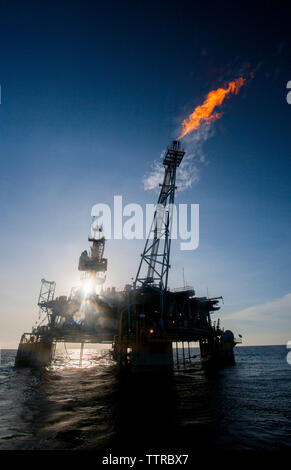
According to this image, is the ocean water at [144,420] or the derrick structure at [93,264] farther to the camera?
the derrick structure at [93,264]

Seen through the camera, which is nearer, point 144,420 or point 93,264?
point 144,420

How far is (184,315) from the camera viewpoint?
43.9 metres

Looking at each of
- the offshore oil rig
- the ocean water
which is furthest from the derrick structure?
the ocean water

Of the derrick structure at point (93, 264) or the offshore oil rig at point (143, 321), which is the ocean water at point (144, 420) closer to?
the offshore oil rig at point (143, 321)

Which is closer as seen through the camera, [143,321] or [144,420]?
[144,420]

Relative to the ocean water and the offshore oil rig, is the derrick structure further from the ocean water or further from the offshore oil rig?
the ocean water

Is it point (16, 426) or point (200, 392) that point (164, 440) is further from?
point (200, 392)

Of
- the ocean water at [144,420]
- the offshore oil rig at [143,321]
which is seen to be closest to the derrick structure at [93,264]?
the offshore oil rig at [143,321]

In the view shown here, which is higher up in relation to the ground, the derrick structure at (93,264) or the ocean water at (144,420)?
the derrick structure at (93,264)

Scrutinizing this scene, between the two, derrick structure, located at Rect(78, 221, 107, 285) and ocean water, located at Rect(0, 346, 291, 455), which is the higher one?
derrick structure, located at Rect(78, 221, 107, 285)

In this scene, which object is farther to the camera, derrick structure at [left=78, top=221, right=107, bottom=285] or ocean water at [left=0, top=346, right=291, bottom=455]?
derrick structure at [left=78, top=221, right=107, bottom=285]
